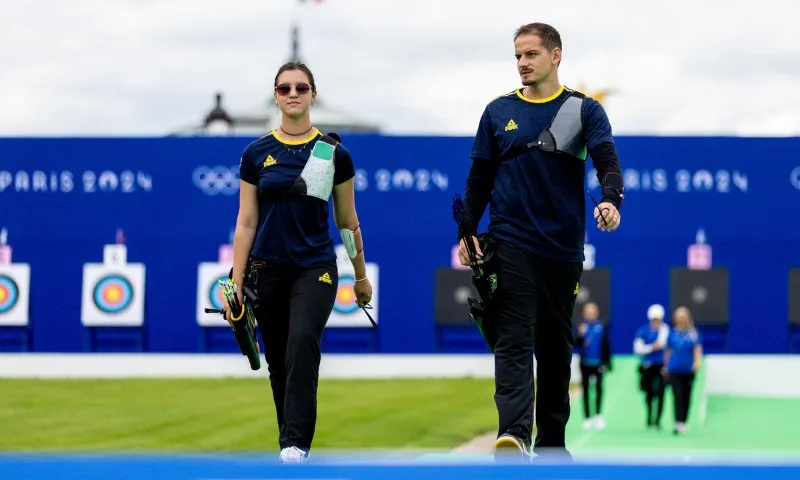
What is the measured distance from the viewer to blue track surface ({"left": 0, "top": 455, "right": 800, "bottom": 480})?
300 centimetres

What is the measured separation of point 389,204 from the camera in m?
21.3

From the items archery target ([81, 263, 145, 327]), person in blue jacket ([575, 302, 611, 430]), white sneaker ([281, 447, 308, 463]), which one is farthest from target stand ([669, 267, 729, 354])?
white sneaker ([281, 447, 308, 463])

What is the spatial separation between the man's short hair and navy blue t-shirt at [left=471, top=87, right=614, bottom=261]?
0.17 meters

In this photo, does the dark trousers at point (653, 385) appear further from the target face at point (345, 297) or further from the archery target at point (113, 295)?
the archery target at point (113, 295)

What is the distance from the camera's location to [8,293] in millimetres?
21469

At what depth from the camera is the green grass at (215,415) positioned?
11.9m

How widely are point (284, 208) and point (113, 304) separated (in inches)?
658

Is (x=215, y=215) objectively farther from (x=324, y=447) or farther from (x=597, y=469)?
(x=597, y=469)

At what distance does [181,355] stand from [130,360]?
80 centimetres

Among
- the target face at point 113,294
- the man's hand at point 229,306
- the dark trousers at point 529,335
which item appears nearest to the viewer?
the dark trousers at point 529,335

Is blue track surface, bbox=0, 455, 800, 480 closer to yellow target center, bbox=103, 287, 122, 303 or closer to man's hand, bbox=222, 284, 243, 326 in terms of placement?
man's hand, bbox=222, 284, 243, 326

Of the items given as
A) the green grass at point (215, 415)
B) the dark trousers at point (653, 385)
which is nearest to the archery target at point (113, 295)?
the green grass at point (215, 415)

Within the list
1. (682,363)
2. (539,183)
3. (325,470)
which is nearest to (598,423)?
(682,363)

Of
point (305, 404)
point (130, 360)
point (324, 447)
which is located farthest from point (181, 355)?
point (305, 404)
